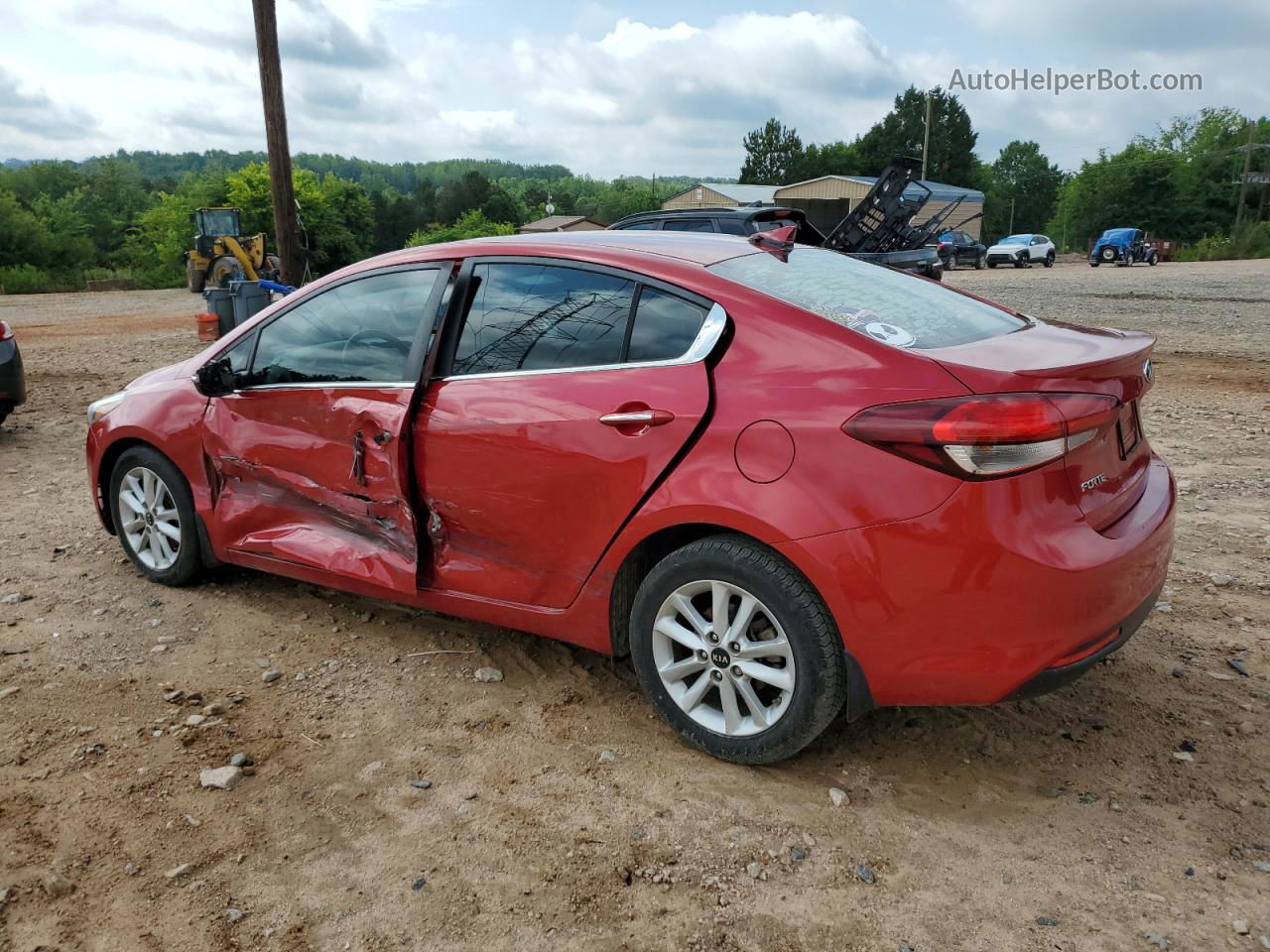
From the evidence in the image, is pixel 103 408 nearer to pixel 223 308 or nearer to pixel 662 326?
pixel 662 326

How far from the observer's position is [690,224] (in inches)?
512

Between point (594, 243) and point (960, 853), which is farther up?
point (594, 243)

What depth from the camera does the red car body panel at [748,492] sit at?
2.65 metres

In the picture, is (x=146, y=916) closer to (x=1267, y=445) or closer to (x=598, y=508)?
(x=598, y=508)

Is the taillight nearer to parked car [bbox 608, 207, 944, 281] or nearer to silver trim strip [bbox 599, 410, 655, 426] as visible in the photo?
silver trim strip [bbox 599, 410, 655, 426]

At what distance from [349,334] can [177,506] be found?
1.34m

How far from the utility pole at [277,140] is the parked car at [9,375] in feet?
16.2

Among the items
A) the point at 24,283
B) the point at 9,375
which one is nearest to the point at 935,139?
the point at 24,283

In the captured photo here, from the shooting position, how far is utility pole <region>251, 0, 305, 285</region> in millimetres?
12297

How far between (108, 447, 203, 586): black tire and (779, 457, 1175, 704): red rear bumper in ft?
9.84

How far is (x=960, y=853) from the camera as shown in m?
2.70

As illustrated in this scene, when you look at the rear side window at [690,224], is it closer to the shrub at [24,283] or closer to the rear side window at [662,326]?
the rear side window at [662,326]

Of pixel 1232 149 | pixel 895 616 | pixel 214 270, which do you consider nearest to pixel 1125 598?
pixel 895 616

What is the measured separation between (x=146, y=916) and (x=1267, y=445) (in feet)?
24.4
